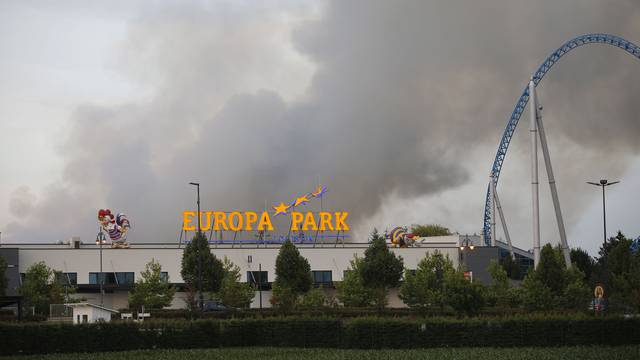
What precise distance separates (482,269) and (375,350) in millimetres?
88645

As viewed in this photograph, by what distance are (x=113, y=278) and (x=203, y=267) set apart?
26018 millimetres

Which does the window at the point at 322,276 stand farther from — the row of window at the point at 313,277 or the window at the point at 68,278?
the window at the point at 68,278

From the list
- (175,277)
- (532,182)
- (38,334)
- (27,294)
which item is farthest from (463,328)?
(175,277)

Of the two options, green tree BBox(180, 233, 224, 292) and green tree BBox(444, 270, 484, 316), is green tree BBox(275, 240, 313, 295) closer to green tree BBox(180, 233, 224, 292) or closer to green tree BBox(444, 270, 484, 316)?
green tree BBox(180, 233, 224, 292)

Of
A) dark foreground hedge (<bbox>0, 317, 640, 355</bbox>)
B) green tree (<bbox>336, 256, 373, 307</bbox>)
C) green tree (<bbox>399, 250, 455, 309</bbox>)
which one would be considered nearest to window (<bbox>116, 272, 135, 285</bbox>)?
green tree (<bbox>336, 256, 373, 307</bbox>)

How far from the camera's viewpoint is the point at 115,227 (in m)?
140

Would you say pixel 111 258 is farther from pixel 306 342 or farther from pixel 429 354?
pixel 429 354

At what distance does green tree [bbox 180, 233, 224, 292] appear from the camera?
382ft

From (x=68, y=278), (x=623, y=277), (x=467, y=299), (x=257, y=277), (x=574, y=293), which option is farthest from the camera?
(x=257, y=277)

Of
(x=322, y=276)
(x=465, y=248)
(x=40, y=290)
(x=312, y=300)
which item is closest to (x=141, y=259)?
(x=40, y=290)

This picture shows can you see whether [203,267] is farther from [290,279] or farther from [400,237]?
[400,237]

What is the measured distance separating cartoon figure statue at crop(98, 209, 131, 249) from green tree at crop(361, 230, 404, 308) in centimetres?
4079

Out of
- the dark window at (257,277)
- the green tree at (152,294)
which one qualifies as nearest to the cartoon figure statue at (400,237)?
the dark window at (257,277)

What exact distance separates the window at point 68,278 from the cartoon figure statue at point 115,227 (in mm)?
7097
